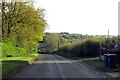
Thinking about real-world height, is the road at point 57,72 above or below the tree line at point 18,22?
below

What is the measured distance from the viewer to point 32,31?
61.5 meters

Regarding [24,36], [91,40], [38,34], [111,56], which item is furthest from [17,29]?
[111,56]

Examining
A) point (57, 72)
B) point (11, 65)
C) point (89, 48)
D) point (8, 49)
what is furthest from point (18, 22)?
point (57, 72)

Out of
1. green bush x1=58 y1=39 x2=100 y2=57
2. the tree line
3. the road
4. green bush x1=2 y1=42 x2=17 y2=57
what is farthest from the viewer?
green bush x1=58 y1=39 x2=100 y2=57

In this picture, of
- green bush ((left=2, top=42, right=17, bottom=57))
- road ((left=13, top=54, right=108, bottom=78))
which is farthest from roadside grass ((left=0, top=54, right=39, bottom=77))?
green bush ((left=2, top=42, right=17, bottom=57))

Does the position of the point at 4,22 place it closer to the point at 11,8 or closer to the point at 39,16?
the point at 11,8

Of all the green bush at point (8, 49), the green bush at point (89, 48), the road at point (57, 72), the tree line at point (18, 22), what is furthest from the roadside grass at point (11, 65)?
the green bush at point (89, 48)

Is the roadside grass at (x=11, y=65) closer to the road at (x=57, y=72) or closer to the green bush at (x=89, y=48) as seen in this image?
the road at (x=57, y=72)

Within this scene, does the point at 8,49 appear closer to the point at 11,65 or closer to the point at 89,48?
the point at 89,48

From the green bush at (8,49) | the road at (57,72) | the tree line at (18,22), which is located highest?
the tree line at (18,22)

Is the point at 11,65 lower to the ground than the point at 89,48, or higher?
lower

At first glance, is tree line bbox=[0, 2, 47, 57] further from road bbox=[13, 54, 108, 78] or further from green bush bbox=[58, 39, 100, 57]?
road bbox=[13, 54, 108, 78]

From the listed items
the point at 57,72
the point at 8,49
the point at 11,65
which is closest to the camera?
the point at 57,72

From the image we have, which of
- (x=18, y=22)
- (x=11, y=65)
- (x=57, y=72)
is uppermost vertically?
(x=18, y=22)
